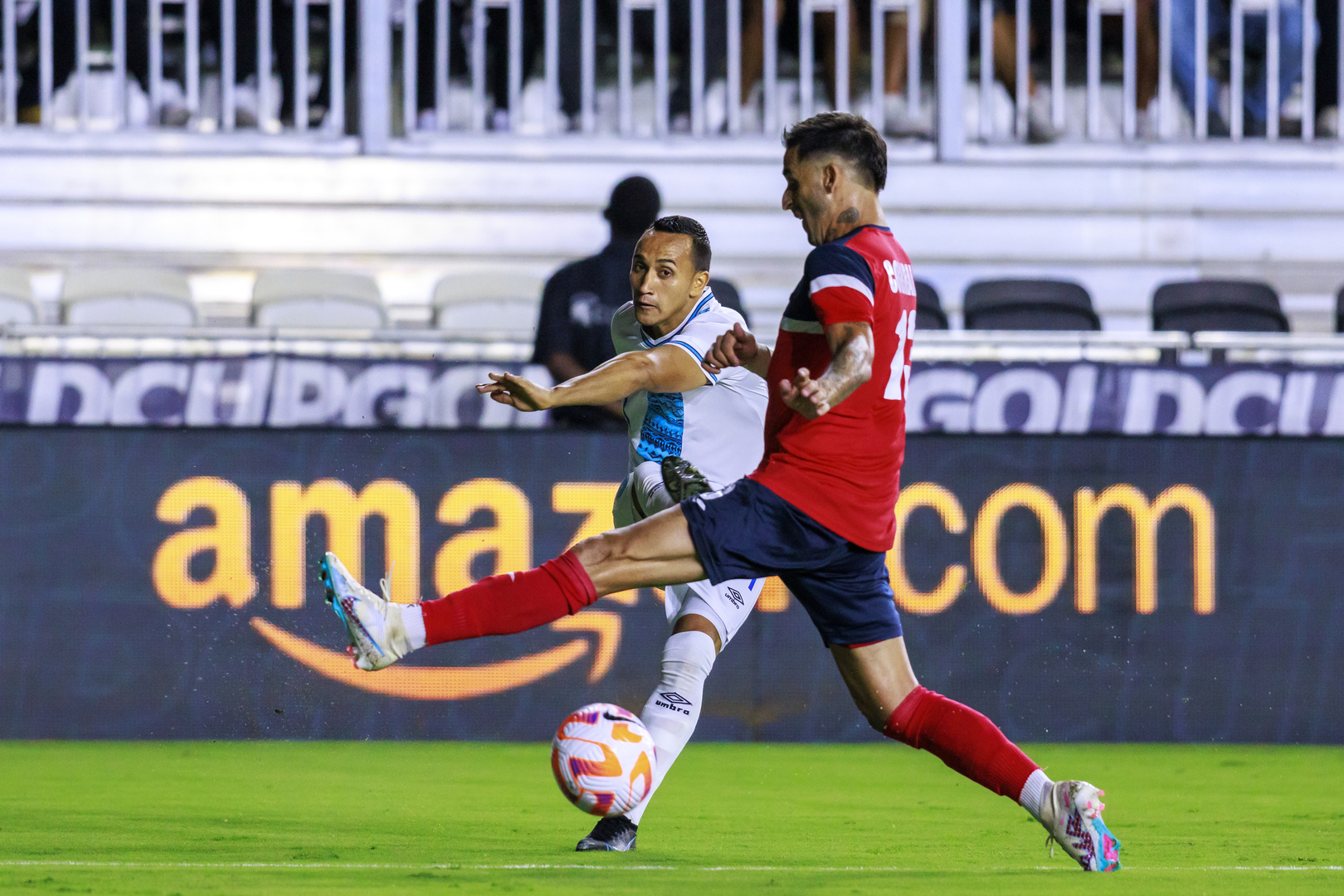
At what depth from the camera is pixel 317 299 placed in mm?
11531

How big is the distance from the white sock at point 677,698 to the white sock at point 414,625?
2.92 ft

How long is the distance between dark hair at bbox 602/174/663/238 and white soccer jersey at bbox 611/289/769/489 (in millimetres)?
3706

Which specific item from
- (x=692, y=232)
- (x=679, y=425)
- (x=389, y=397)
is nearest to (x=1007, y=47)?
(x=389, y=397)

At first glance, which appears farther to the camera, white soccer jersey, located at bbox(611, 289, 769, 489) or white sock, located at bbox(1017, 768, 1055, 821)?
white soccer jersey, located at bbox(611, 289, 769, 489)

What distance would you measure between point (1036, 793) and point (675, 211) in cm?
907

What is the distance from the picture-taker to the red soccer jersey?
14.9 ft

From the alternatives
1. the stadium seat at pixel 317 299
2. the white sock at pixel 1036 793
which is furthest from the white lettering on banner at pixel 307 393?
the white sock at pixel 1036 793

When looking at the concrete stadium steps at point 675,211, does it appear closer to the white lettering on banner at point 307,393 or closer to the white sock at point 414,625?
the white lettering on banner at point 307,393

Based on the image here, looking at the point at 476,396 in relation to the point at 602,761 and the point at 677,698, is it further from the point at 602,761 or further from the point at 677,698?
the point at 602,761

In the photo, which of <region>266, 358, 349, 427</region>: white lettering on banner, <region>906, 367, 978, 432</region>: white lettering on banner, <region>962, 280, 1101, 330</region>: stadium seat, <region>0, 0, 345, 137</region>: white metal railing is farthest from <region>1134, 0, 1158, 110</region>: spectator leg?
<region>266, 358, 349, 427</region>: white lettering on banner

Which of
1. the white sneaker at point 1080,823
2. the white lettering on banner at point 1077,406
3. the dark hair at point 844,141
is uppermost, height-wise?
the dark hair at point 844,141

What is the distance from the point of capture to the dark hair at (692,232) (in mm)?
5422

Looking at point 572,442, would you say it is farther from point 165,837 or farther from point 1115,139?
point 1115,139

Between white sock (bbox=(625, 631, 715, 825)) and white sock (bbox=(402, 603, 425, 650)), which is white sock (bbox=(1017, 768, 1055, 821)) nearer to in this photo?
white sock (bbox=(625, 631, 715, 825))
